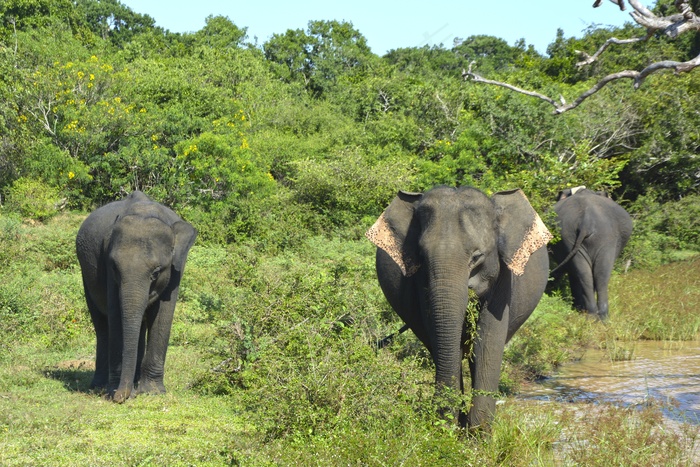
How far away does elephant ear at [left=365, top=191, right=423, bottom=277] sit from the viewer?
23.0 feet

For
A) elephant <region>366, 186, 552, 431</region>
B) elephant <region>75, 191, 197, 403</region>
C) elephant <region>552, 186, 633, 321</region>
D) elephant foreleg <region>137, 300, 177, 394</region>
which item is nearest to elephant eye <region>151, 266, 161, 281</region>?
elephant <region>75, 191, 197, 403</region>

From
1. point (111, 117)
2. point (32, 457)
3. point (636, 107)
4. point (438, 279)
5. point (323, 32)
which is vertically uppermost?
point (323, 32)

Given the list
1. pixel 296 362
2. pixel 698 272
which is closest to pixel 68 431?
pixel 296 362

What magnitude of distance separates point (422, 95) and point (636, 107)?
5.35m

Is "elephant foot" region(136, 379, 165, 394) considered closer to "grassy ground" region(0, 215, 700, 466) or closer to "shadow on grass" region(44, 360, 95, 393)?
"grassy ground" region(0, 215, 700, 466)

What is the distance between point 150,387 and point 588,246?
27.9 feet

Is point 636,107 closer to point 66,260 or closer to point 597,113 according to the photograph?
point 597,113

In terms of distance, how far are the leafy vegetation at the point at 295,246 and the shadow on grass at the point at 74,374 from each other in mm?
38

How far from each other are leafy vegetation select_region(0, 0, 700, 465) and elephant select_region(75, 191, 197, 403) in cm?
35

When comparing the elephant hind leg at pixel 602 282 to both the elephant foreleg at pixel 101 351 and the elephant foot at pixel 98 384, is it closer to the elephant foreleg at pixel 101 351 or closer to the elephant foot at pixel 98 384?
the elephant foreleg at pixel 101 351

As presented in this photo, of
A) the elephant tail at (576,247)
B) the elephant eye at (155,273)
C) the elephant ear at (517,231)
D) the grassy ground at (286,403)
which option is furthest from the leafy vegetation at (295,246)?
the elephant ear at (517,231)

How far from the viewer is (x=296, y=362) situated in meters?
6.94

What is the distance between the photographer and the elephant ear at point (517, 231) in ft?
22.8

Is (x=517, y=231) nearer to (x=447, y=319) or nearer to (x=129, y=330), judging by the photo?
(x=447, y=319)
